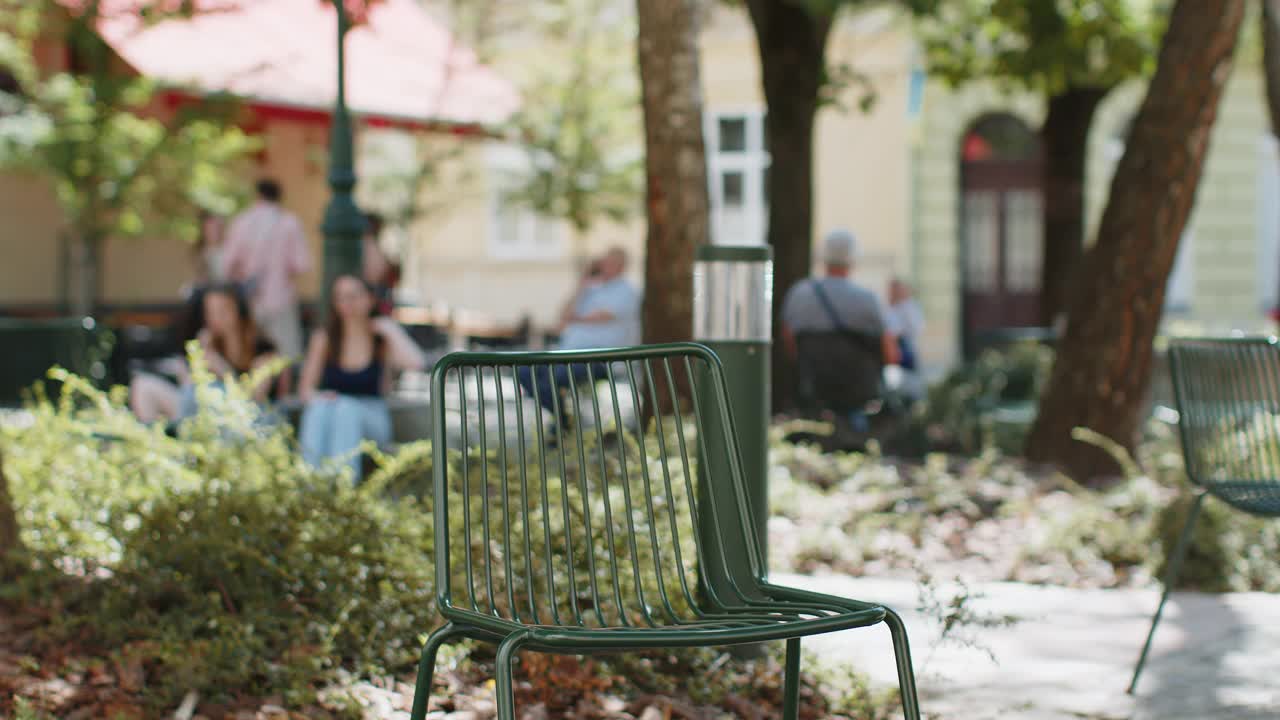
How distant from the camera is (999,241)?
23.3 m

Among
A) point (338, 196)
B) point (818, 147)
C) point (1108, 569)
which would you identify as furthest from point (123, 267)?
point (1108, 569)

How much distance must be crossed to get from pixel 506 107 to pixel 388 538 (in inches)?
565

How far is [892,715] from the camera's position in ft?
11.9

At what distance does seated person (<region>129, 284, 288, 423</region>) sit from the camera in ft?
24.8

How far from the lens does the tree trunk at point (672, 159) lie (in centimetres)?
580

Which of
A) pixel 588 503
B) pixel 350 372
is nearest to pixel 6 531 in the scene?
pixel 588 503

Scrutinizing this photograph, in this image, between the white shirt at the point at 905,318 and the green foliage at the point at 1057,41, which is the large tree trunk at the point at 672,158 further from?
the white shirt at the point at 905,318

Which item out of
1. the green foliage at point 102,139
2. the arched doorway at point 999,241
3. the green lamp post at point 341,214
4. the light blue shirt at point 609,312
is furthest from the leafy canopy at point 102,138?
the arched doorway at point 999,241

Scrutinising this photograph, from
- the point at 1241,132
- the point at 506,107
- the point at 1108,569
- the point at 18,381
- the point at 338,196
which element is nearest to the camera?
the point at 1108,569

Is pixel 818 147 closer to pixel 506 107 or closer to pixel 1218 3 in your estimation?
pixel 506 107

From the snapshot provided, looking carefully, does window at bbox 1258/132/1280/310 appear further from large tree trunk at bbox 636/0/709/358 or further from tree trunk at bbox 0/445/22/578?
tree trunk at bbox 0/445/22/578

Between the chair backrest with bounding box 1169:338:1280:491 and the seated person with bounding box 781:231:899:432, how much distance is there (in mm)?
3864

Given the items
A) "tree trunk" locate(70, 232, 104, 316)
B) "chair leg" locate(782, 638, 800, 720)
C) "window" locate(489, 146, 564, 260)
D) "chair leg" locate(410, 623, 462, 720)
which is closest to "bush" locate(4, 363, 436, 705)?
"chair leg" locate(410, 623, 462, 720)

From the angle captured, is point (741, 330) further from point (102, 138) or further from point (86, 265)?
point (86, 265)
